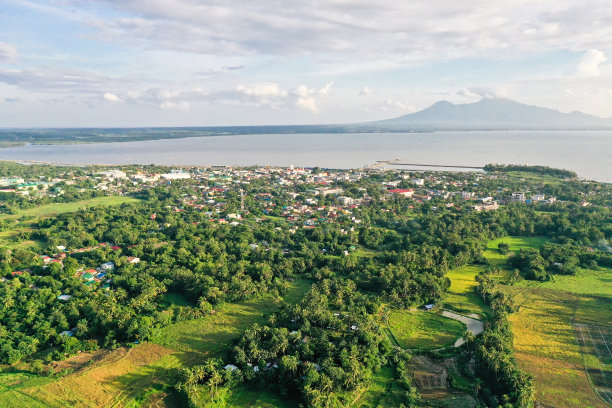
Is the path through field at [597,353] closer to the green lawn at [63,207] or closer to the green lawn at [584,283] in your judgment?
the green lawn at [584,283]

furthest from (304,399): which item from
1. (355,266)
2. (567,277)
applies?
(567,277)

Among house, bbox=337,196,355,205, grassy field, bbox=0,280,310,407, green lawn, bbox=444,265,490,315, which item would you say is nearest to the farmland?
green lawn, bbox=444,265,490,315

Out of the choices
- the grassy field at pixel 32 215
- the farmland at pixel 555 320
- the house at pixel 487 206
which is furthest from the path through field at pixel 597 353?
the grassy field at pixel 32 215

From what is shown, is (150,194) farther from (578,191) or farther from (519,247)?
(578,191)

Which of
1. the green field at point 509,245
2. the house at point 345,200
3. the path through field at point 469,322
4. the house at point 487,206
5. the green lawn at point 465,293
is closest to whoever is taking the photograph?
the path through field at point 469,322

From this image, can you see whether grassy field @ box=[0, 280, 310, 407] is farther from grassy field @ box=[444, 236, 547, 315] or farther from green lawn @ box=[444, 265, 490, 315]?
grassy field @ box=[444, 236, 547, 315]

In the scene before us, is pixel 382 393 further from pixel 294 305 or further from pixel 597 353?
pixel 597 353
